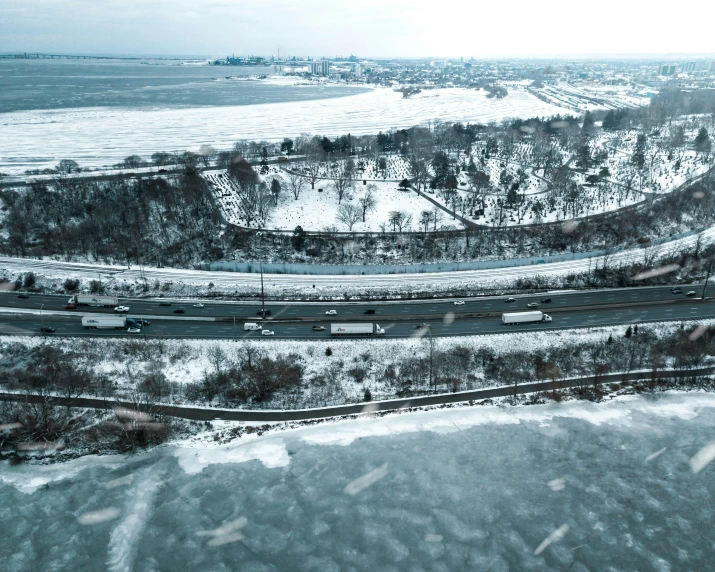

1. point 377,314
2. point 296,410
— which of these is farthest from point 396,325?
point 296,410

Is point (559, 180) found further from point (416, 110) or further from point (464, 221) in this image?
point (416, 110)

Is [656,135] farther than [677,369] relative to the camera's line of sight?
Yes

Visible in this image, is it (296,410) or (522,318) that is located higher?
(522,318)

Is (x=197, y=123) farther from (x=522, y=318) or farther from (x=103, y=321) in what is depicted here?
(x=522, y=318)

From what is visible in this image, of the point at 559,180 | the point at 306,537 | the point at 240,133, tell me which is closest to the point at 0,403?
the point at 306,537

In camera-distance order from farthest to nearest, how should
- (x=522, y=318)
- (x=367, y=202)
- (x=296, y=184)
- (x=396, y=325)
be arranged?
(x=296, y=184) < (x=367, y=202) < (x=396, y=325) < (x=522, y=318)

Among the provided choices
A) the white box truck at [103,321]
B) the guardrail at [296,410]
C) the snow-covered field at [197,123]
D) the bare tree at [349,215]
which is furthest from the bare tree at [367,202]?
the snow-covered field at [197,123]

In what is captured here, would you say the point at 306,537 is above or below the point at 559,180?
below
